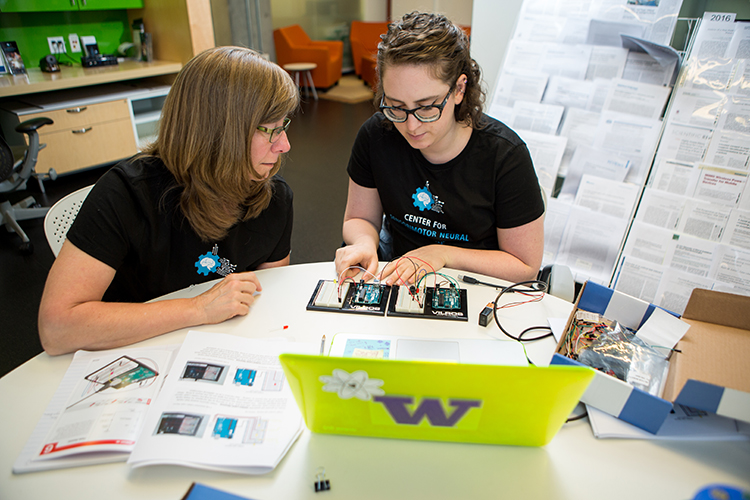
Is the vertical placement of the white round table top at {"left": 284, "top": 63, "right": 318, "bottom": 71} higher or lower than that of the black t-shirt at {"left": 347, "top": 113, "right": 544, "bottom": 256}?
lower

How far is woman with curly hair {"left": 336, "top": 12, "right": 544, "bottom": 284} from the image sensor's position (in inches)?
48.4

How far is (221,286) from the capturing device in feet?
3.60

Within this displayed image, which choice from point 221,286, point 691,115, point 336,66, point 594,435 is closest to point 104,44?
point 336,66

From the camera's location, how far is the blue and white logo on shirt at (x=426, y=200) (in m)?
1.44

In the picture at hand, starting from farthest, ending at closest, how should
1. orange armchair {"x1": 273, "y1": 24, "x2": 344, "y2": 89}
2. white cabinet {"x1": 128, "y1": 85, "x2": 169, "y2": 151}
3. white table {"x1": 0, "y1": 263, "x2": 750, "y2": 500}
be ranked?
orange armchair {"x1": 273, "y1": 24, "x2": 344, "y2": 89} → white cabinet {"x1": 128, "y1": 85, "x2": 169, "y2": 151} → white table {"x1": 0, "y1": 263, "x2": 750, "y2": 500}

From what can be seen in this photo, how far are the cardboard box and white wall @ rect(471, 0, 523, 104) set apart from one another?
195cm

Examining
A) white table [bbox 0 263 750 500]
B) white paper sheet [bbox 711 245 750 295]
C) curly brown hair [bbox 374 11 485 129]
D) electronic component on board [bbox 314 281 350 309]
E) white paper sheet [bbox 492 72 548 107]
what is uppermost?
curly brown hair [bbox 374 11 485 129]

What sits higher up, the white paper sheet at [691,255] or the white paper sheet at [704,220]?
the white paper sheet at [704,220]

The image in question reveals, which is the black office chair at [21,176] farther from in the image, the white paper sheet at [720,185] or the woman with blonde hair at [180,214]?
the white paper sheet at [720,185]

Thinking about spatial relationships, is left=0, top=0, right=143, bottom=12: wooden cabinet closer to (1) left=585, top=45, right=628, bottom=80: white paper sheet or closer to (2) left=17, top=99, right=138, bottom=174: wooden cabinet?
(2) left=17, top=99, right=138, bottom=174: wooden cabinet

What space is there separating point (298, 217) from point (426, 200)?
2091 mm

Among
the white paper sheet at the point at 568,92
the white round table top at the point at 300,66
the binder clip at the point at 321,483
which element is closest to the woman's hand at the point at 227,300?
the binder clip at the point at 321,483

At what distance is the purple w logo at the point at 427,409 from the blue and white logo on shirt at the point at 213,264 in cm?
73

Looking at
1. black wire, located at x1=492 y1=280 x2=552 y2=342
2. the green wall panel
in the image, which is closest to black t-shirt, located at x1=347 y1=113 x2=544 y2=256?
black wire, located at x1=492 y1=280 x2=552 y2=342
